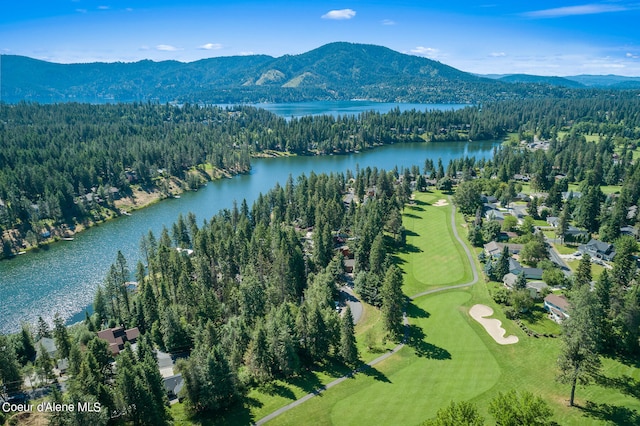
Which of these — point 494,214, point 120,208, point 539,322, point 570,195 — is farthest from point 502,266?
point 120,208

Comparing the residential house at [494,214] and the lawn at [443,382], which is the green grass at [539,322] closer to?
the lawn at [443,382]

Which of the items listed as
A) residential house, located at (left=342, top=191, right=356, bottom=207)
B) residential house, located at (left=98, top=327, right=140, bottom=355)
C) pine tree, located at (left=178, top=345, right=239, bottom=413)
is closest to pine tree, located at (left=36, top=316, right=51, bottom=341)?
residential house, located at (left=98, top=327, right=140, bottom=355)

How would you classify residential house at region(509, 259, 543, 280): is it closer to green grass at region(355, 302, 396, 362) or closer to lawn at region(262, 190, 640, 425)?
lawn at region(262, 190, 640, 425)

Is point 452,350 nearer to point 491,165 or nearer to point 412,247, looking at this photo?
point 412,247

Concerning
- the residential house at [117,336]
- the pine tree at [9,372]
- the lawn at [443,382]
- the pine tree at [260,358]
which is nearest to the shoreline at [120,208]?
the residential house at [117,336]

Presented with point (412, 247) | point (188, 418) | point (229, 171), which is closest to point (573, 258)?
point (412, 247)

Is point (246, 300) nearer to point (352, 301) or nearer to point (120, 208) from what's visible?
point (352, 301)
